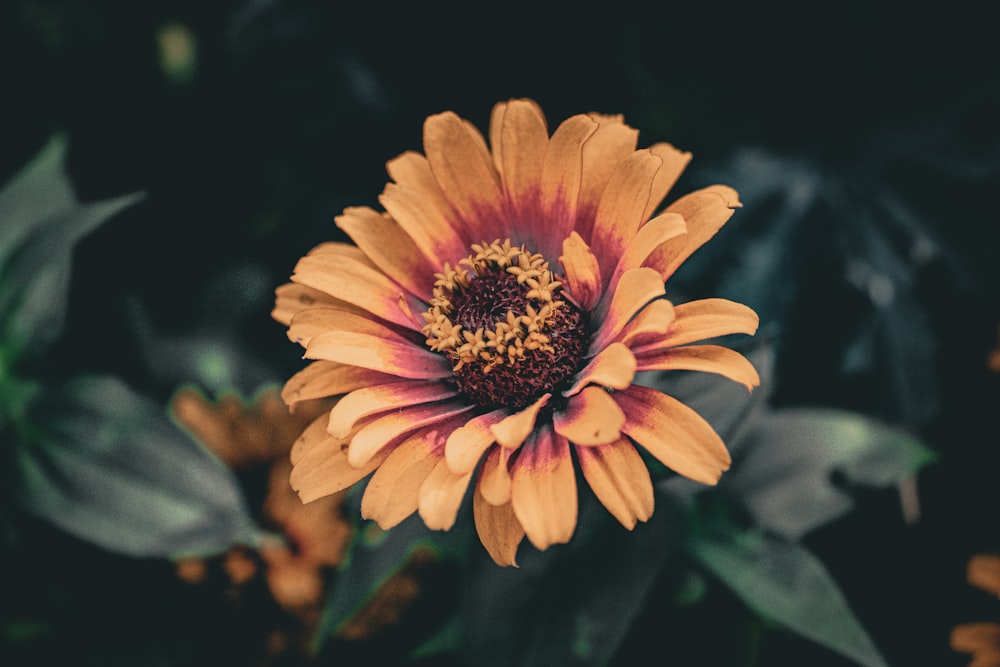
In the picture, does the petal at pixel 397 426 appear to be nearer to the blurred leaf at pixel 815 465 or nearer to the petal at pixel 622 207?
the petal at pixel 622 207

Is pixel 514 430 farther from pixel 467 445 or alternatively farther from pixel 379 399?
pixel 379 399

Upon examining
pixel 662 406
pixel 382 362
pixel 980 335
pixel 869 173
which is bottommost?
pixel 980 335

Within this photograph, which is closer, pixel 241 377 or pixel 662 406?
pixel 662 406

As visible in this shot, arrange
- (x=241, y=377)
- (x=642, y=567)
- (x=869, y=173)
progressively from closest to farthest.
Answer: (x=642, y=567), (x=869, y=173), (x=241, y=377)

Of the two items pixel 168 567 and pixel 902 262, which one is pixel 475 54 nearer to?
pixel 902 262

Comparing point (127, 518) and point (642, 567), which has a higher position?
point (127, 518)

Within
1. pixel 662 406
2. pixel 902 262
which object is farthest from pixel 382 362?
pixel 902 262

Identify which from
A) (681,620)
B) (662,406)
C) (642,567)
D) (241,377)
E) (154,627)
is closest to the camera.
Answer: (662,406)

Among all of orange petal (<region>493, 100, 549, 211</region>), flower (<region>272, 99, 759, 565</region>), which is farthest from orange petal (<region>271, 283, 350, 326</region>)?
orange petal (<region>493, 100, 549, 211</region>)

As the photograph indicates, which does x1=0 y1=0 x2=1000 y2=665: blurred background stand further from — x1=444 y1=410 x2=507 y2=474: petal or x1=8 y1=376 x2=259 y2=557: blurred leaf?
x1=444 y1=410 x2=507 y2=474: petal
